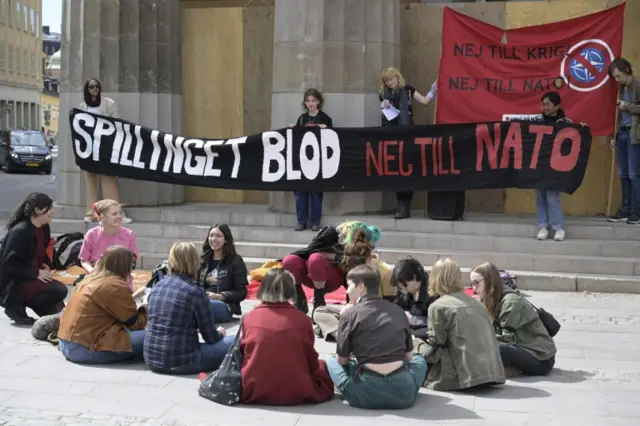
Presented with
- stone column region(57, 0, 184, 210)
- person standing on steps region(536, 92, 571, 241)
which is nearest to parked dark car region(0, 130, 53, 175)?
stone column region(57, 0, 184, 210)

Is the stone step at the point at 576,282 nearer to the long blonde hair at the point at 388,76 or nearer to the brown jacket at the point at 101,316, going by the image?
the long blonde hair at the point at 388,76

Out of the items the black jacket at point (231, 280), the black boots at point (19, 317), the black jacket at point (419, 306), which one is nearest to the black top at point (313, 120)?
the black jacket at point (231, 280)

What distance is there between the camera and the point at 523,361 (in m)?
8.52

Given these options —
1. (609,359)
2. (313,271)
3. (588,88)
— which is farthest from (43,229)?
(588,88)

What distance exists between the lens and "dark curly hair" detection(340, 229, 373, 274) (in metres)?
9.91

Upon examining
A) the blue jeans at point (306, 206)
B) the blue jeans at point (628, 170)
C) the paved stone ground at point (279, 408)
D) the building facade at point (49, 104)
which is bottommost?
the paved stone ground at point (279, 408)

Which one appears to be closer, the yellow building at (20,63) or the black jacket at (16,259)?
the black jacket at (16,259)

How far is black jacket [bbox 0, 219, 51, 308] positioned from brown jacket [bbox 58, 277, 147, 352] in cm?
165

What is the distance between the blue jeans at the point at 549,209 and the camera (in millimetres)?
13414

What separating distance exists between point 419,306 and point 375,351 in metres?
1.60

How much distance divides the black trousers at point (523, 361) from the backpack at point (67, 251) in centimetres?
689

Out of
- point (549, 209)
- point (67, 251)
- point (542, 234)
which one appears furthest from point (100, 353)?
point (549, 209)

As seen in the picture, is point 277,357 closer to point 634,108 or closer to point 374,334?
point 374,334

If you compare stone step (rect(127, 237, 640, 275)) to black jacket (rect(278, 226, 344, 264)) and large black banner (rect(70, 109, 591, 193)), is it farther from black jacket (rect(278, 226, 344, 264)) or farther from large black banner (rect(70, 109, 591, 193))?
black jacket (rect(278, 226, 344, 264))
